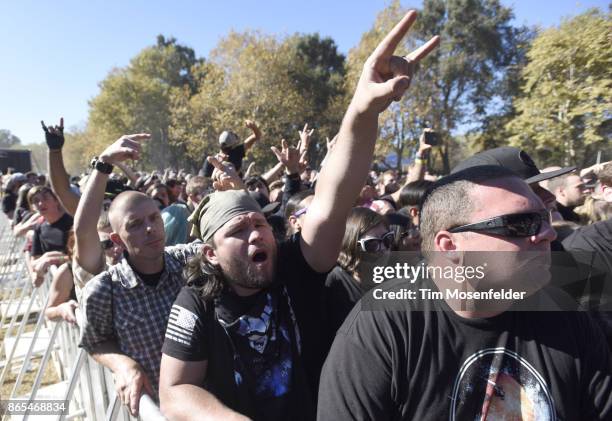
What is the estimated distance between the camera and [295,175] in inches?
174

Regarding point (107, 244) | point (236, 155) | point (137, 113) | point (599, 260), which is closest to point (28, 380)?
point (107, 244)

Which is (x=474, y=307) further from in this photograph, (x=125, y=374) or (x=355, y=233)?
(x=125, y=374)

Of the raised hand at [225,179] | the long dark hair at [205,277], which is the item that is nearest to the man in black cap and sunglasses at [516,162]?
the long dark hair at [205,277]

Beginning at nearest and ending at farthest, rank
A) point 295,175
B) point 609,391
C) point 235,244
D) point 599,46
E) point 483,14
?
point 609,391 → point 235,244 → point 295,175 → point 599,46 → point 483,14

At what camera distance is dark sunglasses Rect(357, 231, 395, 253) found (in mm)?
2434

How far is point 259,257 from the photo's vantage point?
6.15ft

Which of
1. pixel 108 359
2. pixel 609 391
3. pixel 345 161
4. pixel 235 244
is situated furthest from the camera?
pixel 108 359

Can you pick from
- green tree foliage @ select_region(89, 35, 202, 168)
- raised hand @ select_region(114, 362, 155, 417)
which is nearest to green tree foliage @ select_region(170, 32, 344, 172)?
green tree foliage @ select_region(89, 35, 202, 168)

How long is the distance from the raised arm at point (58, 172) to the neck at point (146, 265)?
1410 millimetres

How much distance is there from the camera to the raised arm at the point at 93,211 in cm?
246

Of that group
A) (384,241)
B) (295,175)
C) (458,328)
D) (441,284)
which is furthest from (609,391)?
(295,175)

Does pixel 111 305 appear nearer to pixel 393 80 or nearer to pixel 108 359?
pixel 108 359

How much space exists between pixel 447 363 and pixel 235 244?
1.05 m

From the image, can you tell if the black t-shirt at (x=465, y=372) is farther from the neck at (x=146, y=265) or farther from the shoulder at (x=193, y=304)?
the neck at (x=146, y=265)
